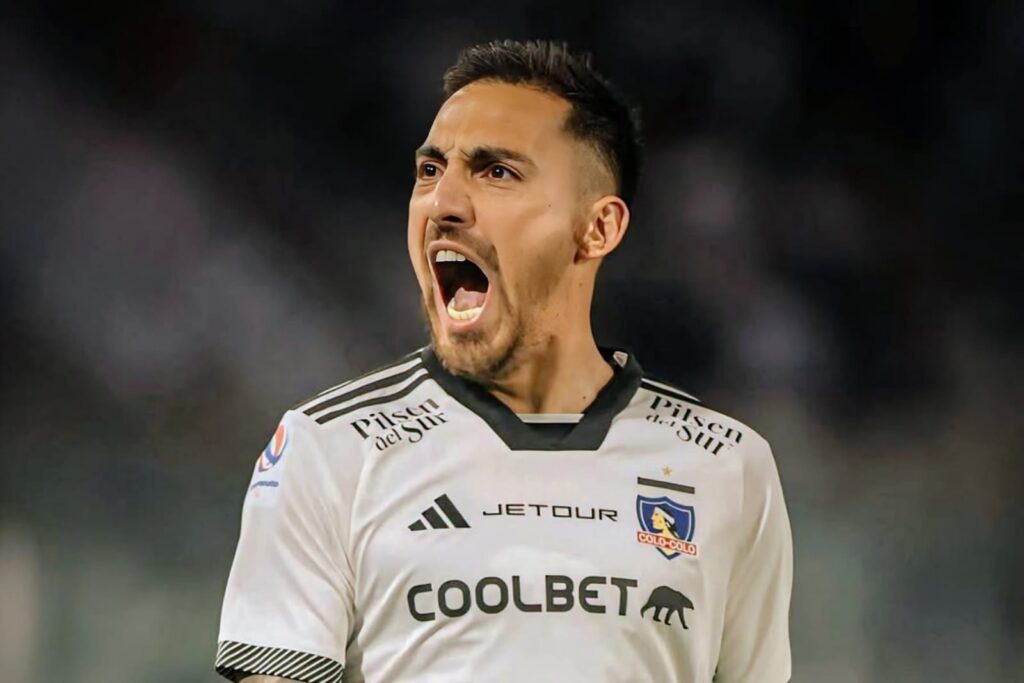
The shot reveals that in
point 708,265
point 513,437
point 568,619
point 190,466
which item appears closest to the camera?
point 568,619

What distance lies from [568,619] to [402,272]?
89 cm

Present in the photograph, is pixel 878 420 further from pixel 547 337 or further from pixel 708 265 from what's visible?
pixel 547 337

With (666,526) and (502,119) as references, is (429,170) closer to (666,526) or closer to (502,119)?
(502,119)

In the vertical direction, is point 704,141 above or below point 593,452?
above

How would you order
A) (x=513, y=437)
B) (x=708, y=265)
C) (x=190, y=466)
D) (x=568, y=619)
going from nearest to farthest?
(x=568, y=619) < (x=513, y=437) < (x=190, y=466) < (x=708, y=265)

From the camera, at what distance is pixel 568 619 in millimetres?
1345

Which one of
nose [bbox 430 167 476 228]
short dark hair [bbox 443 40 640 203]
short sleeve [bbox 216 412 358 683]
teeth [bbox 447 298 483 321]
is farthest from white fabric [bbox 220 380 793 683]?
short dark hair [bbox 443 40 640 203]

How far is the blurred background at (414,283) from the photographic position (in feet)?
6.49

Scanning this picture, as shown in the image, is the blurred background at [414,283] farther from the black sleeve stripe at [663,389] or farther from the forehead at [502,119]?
the forehead at [502,119]

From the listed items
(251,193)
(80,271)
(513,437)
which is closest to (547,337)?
(513,437)

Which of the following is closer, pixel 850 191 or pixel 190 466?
pixel 190 466

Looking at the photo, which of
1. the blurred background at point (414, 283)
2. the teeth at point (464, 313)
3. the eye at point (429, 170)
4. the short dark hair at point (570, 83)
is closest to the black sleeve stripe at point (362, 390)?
the teeth at point (464, 313)

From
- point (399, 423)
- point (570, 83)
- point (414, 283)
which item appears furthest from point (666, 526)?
point (414, 283)

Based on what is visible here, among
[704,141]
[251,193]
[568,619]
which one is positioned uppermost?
[704,141]
